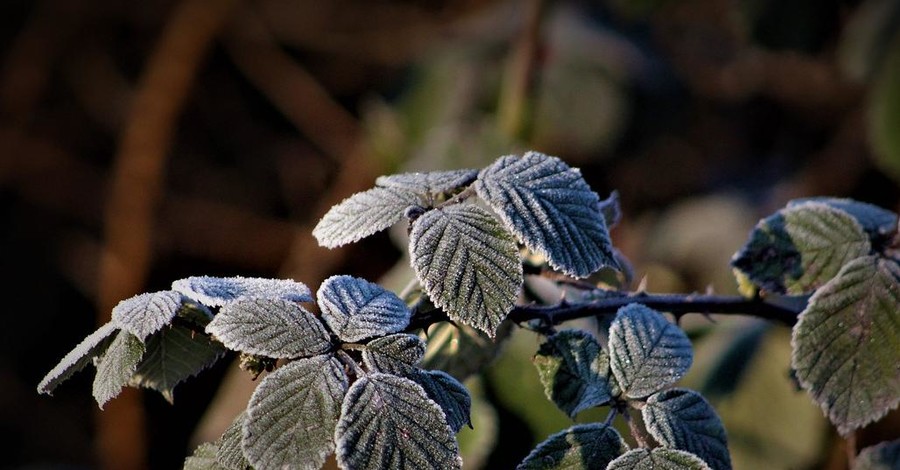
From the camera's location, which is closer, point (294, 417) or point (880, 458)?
point (294, 417)

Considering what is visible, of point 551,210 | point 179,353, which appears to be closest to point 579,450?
point 551,210

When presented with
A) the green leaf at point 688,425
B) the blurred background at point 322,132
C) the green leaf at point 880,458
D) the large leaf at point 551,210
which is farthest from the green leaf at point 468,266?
the blurred background at point 322,132

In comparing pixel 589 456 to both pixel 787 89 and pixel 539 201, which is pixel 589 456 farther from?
pixel 787 89

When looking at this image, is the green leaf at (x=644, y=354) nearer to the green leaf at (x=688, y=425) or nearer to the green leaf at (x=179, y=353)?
the green leaf at (x=688, y=425)

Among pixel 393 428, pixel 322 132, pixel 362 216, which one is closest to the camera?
pixel 393 428

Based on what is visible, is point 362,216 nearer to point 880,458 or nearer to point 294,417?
point 294,417

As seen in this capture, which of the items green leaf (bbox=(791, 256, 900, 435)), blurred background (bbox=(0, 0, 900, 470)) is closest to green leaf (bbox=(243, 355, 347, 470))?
green leaf (bbox=(791, 256, 900, 435))
